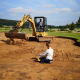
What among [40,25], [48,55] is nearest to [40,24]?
[40,25]

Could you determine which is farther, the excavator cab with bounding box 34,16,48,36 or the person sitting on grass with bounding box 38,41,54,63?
the excavator cab with bounding box 34,16,48,36

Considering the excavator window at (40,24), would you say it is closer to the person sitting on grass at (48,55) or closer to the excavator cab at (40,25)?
the excavator cab at (40,25)

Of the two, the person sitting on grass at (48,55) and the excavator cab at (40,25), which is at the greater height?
the excavator cab at (40,25)

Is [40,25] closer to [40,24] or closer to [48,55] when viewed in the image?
[40,24]

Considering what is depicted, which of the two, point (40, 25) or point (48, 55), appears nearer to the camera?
point (48, 55)

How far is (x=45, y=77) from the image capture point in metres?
3.90

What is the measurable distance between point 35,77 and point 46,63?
5.83 feet

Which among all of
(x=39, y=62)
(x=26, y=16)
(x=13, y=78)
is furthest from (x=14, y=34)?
(x=13, y=78)

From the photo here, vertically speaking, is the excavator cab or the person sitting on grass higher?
the excavator cab

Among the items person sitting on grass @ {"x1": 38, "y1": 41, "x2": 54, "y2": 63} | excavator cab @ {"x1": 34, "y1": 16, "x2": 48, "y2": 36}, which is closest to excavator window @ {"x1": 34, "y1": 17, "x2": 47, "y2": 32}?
excavator cab @ {"x1": 34, "y1": 16, "x2": 48, "y2": 36}

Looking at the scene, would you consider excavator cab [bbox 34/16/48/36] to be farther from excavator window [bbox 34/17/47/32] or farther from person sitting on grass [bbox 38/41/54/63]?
person sitting on grass [bbox 38/41/54/63]

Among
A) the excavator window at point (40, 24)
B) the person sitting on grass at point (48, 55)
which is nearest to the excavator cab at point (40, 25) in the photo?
the excavator window at point (40, 24)

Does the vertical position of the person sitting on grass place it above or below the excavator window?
below

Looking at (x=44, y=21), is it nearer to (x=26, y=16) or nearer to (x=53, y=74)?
(x=26, y=16)
